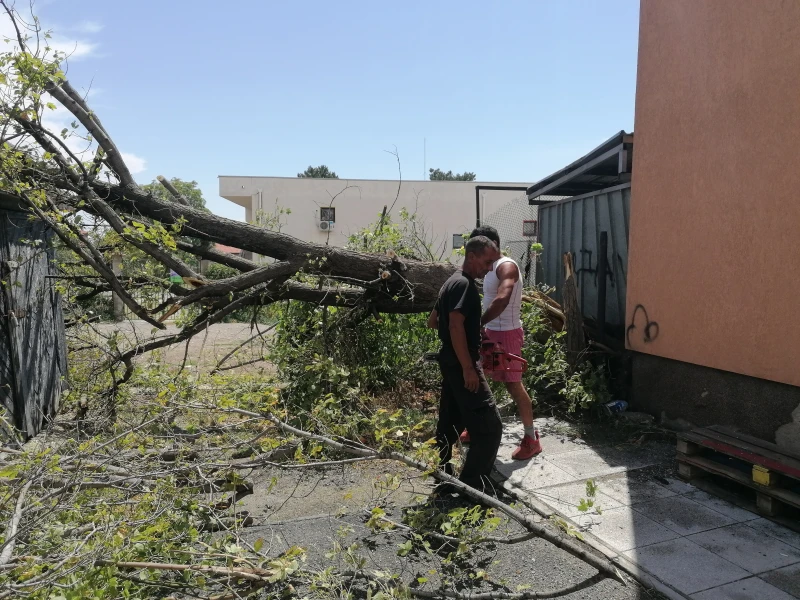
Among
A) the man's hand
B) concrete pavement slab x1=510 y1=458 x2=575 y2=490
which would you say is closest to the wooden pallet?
concrete pavement slab x1=510 y1=458 x2=575 y2=490

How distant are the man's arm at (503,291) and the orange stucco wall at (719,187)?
1659 mm

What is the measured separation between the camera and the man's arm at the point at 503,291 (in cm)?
445

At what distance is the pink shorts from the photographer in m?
4.75

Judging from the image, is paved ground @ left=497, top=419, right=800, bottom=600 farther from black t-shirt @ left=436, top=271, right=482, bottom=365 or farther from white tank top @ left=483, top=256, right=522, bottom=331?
black t-shirt @ left=436, top=271, right=482, bottom=365

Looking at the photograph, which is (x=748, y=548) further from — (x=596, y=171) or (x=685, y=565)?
(x=596, y=171)

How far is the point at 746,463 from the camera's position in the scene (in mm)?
3996

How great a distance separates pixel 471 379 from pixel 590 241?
3.86m

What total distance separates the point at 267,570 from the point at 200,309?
356 cm

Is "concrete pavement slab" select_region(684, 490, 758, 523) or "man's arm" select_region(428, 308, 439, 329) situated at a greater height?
"man's arm" select_region(428, 308, 439, 329)

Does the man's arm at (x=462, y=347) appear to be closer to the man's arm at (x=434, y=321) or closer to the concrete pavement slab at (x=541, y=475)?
the man's arm at (x=434, y=321)

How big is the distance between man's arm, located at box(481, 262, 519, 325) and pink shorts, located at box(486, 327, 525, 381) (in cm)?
30

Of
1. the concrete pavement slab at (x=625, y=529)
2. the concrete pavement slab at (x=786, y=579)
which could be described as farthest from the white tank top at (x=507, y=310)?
the concrete pavement slab at (x=786, y=579)

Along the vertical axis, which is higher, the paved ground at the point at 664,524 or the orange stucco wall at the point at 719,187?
the orange stucco wall at the point at 719,187

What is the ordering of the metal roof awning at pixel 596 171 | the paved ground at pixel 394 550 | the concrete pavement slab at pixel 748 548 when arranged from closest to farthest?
1. the paved ground at pixel 394 550
2. the concrete pavement slab at pixel 748 548
3. the metal roof awning at pixel 596 171
